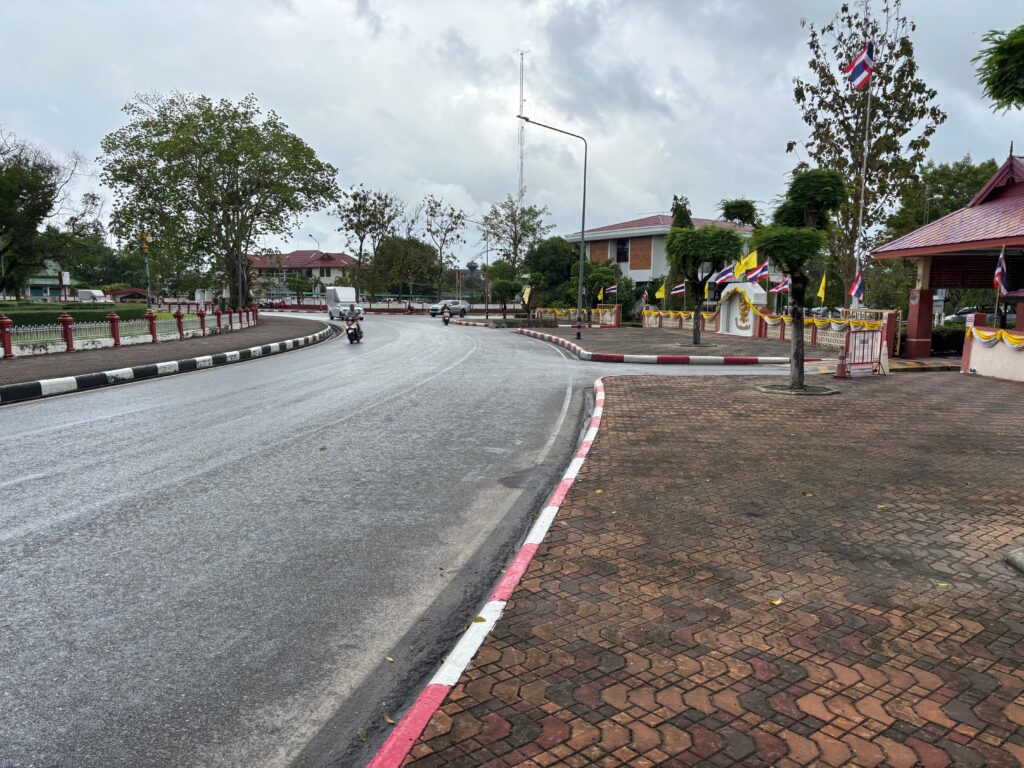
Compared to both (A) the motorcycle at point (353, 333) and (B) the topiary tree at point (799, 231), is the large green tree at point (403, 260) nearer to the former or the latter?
(A) the motorcycle at point (353, 333)

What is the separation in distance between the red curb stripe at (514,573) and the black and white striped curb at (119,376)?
34.8ft

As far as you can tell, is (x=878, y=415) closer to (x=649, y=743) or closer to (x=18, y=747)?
(x=649, y=743)

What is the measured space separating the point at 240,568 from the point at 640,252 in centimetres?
5123

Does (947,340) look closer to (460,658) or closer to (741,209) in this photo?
A: (741,209)

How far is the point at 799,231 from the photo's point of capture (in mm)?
11758

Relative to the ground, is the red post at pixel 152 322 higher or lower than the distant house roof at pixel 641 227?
lower

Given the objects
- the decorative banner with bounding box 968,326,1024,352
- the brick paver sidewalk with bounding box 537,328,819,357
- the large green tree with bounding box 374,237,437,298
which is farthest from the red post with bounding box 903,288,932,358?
the large green tree with bounding box 374,237,437,298

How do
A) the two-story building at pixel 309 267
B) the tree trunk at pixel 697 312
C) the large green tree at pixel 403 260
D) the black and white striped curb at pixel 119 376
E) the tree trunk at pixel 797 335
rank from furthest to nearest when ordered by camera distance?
the two-story building at pixel 309 267
the large green tree at pixel 403 260
the tree trunk at pixel 697 312
the tree trunk at pixel 797 335
the black and white striped curb at pixel 119 376

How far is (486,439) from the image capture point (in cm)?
809

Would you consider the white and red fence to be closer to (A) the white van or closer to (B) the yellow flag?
(B) the yellow flag

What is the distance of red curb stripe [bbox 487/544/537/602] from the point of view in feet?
12.6

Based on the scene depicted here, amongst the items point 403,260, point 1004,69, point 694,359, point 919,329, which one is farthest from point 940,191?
point 403,260

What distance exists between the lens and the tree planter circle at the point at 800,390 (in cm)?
1201

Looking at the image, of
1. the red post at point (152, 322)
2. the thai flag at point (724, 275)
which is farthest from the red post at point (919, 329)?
the red post at point (152, 322)
